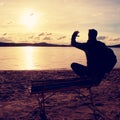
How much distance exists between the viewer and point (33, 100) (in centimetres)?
1104

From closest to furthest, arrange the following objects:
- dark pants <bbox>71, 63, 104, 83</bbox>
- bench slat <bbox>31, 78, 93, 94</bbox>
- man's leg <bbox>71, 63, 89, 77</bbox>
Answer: bench slat <bbox>31, 78, 93, 94</bbox> → dark pants <bbox>71, 63, 104, 83</bbox> → man's leg <bbox>71, 63, 89, 77</bbox>

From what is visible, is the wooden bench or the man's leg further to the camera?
the man's leg

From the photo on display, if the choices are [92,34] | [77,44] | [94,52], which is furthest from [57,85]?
[92,34]

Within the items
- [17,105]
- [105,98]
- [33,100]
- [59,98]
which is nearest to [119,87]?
[105,98]

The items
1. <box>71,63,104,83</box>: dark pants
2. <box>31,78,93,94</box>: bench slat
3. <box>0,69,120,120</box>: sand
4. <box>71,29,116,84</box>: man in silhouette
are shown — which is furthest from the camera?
<box>71,29,116,84</box>: man in silhouette

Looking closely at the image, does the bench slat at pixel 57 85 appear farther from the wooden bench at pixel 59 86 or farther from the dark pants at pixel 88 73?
the dark pants at pixel 88 73

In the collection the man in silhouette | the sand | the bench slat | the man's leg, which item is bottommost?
the sand

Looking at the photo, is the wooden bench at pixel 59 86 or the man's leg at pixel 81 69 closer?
the wooden bench at pixel 59 86

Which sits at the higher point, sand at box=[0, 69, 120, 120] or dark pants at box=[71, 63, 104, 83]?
dark pants at box=[71, 63, 104, 83]

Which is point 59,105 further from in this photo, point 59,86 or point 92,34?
point 92,34

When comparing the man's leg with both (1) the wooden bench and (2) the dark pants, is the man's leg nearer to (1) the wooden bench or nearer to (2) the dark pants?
(2) the dark pants

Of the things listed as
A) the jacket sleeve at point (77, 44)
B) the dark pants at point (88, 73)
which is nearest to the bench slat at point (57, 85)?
the dark pants at point (88, 73)

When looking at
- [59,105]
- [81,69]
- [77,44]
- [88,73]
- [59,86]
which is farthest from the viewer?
[59,105]

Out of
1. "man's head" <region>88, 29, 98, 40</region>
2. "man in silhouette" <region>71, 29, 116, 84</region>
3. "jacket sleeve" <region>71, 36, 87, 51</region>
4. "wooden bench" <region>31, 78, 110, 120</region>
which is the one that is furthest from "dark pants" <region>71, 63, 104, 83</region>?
"man's head" <region>88, 29, 98, 40</region>
